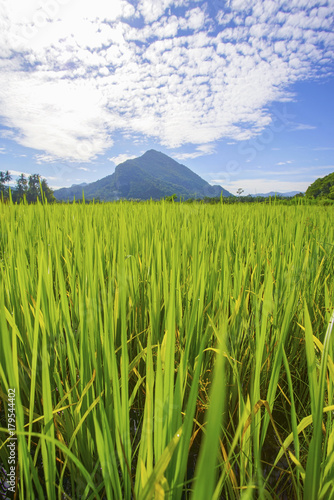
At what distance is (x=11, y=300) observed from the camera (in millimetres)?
708

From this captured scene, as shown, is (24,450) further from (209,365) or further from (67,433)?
(209,365)

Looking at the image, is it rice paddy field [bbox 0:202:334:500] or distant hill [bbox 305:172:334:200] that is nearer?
rice paddy field [bbox 0:202:334:500]

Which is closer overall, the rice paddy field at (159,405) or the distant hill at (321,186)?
the rice paddy field at (159,405)

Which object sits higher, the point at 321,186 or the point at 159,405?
the point at 321,186

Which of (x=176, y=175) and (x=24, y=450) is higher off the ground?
(x=176, y=175)

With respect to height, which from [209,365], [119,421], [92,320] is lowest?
[209,365]

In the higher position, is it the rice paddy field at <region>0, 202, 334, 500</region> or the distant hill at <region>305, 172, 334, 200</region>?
the distant hill at <region>305, 172, 334, 200</region>

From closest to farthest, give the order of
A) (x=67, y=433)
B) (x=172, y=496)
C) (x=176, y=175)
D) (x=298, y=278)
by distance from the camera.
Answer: (x=172, y=496), (x=67, y=433), (x=298, y=278), (x=176, y=175)

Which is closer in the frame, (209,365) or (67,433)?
(67,433)

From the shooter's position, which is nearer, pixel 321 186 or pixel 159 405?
pixel 159 405

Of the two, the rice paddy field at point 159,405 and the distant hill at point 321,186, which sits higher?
the distant hill at point 321,186

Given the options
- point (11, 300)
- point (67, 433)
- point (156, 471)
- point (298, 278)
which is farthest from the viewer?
point (298, 278)

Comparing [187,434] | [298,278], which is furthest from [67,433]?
[298,278]

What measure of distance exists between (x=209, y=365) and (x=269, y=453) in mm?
225
